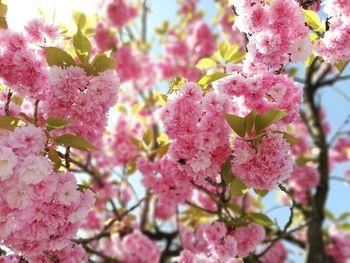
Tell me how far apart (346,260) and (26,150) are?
6.92 m

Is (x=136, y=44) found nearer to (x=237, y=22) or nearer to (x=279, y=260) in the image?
(x=279, y=260)

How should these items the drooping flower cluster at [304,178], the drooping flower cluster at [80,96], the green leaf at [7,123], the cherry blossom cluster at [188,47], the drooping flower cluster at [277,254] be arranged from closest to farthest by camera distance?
the green leaf at [7,123] < the drooping flower cluster at [80,96] < the drooping flower cluster at [277,254] < the drooping flower cluster at [304,178] < the cherry blossom cluster at [188,47]

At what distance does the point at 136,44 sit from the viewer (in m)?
7.55

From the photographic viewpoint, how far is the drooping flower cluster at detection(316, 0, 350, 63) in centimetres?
229

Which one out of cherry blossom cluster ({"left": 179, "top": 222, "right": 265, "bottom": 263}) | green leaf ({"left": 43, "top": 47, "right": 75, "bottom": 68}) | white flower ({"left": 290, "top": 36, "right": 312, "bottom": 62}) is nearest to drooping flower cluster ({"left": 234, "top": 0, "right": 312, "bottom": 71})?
white flower ({"left": 290, "top": 36, "right": 312, "bottom": 62})

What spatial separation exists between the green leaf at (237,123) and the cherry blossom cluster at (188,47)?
667 centimetres

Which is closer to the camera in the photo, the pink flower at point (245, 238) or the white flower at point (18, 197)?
the white flower at point (18, 197)

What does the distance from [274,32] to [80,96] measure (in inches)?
40.6

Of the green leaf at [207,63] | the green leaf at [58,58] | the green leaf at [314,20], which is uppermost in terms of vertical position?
the green leaf at [207,63]

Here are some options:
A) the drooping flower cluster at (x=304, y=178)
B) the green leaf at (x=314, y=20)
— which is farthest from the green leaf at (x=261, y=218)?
the drooping flower cluster at (x=304, y=178)

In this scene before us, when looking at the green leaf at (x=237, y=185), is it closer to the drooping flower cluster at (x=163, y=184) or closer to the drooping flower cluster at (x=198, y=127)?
the drooping flower cluster at (x=198, y=127)

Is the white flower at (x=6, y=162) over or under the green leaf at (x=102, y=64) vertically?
under

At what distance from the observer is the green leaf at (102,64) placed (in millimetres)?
2217

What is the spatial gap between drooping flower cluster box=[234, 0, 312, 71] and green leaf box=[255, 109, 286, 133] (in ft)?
1.40
